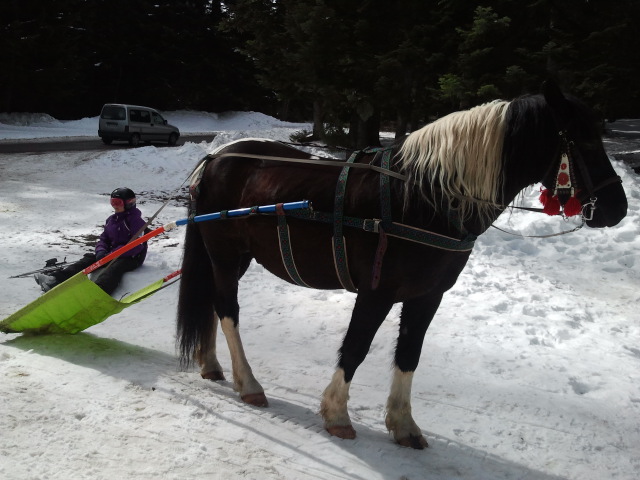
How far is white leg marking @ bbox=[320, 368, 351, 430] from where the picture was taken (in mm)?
3559

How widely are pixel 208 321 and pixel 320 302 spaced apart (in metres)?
1.97

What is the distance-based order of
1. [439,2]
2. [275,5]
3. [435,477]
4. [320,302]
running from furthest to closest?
[275,5] → [439,2] → [320,302] → [435,477]

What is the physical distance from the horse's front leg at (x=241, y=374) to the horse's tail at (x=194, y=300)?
0.24m

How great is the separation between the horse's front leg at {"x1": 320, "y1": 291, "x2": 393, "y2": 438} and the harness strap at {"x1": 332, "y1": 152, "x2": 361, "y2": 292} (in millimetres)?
151

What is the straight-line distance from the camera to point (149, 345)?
5.02 metres

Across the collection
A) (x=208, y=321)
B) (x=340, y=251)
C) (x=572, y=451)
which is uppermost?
(x=340, y=251)

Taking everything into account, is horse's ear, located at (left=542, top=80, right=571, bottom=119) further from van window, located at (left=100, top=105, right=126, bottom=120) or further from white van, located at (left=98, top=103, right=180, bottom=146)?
van window, located at (left=100, top=105, right=126, bottom=120)

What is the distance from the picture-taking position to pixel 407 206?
130 inches

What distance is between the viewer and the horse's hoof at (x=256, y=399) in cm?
398

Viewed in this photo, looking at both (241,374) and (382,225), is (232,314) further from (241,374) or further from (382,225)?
(382,225)

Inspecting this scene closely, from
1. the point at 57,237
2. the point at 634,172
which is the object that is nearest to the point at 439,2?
the point at 634,172

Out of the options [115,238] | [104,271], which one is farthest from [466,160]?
[115,238]

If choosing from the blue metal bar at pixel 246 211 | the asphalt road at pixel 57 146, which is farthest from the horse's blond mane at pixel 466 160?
the asphalt road at pixel 57 146

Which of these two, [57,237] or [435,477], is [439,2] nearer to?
[57,237]
